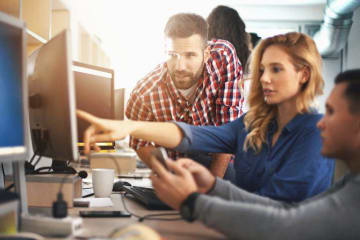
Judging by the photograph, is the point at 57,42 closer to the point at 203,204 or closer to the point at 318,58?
the point at 203,204

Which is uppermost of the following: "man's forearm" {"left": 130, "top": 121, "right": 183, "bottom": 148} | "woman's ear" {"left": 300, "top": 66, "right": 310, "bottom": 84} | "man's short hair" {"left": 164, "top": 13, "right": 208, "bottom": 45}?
"man's short hair" {"left": 164, "top": 13, "right": 208, "bottom": 45}

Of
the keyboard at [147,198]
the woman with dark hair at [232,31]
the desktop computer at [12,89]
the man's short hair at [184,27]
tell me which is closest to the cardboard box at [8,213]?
the desktop computer at [12,89]

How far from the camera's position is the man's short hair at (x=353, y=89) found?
0.79 m

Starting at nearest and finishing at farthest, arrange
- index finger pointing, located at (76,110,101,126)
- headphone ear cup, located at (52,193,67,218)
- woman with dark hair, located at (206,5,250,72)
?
headphone ear cup, located at (52,193,67,218), index finger pointing, located at (76,110,101,126), woman with dark hair, located at (206,5,250,72)

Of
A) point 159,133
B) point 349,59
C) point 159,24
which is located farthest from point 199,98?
point 349,59

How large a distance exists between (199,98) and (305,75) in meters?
0.55

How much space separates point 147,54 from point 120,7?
105 cm

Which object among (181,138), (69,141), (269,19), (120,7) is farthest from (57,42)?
Answer: (269,19)

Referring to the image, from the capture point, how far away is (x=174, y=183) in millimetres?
810

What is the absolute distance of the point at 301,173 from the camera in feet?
3.17

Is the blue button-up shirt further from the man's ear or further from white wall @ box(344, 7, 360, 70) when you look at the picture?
white wall @ box(344, 7, 360, 70)

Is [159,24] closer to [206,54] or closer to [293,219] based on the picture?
[206,54]

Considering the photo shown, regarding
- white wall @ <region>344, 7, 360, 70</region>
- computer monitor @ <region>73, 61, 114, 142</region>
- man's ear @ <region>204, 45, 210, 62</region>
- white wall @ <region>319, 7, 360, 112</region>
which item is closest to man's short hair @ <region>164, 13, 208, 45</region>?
man's ear @ <region>204, 45, 210, 62</region>

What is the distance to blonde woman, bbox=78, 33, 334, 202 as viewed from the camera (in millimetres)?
983
